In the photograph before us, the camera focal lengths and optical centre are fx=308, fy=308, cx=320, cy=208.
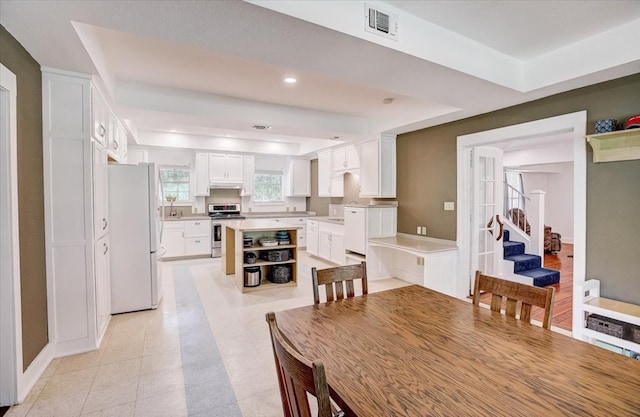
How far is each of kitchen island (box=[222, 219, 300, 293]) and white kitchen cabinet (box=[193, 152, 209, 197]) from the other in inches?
89.2

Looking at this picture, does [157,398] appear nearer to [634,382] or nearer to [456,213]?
[634,382]

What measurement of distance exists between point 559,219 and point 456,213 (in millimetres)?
7436

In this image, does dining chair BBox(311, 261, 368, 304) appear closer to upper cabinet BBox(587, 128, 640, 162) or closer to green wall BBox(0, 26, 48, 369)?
green wall BBox(0, 26, 48, 369)

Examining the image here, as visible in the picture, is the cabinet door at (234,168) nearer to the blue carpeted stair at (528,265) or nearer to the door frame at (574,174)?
the door frame at (574,174)

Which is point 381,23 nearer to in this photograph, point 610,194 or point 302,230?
point 610,194

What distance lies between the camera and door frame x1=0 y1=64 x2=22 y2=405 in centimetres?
189

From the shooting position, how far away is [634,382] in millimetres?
1009

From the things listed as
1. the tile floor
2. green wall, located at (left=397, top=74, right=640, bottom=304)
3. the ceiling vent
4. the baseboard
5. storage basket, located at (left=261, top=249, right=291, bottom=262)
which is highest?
the ceiling vent

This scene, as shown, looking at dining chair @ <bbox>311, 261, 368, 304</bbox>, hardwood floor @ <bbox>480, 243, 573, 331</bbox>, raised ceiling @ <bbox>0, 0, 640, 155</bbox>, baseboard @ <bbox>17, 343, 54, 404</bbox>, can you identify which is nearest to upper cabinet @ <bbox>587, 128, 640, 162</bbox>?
raised ceiling @ <bbox>0, 0, 640, 155</bbox>

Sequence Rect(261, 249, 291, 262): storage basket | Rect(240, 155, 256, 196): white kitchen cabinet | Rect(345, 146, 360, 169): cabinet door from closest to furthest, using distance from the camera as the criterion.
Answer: Rect(261, 249, 291, 262): storage basket → Rect(345, 146, 360, 169): cabinet door → Rect(240, 155, 256, 196): white kitchen cabinet

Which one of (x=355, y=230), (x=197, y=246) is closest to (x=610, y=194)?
(x=355, y=230)

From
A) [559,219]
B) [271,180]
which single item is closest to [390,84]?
[271,180]

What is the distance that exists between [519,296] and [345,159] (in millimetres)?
4364

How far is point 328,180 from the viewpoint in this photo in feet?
20.7
